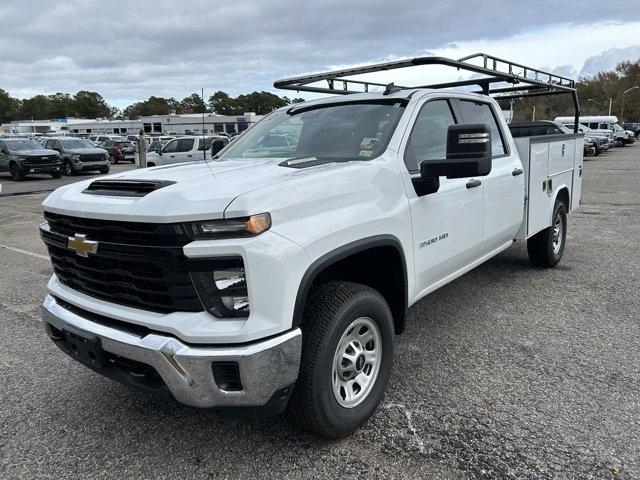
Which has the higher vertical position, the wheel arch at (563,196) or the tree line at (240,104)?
the tree line at (240,104)

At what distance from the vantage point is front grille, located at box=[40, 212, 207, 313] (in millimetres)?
2377

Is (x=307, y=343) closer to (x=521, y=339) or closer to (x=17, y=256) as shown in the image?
(x=521, y=339)

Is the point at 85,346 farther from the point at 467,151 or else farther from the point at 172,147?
the point at 172,147

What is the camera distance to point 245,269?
231cm

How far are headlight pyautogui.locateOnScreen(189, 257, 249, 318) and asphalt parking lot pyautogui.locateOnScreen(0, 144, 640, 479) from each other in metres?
0.93

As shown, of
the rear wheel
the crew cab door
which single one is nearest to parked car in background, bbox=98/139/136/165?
the rear wheel

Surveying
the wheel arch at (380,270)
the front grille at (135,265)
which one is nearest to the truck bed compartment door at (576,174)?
the wheel arch at (380,270)

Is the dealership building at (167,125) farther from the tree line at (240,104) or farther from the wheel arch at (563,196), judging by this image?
the wheel arch at (563,196)

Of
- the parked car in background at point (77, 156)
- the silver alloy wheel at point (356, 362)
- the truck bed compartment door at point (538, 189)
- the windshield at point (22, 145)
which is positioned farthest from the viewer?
the parked car in background at point (77, 156)

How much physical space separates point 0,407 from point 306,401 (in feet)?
7.18

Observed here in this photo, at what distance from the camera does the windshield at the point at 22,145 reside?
71.7 feet

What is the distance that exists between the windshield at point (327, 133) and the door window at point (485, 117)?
0.97m

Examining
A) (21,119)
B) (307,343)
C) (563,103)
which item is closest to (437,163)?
(307,343)

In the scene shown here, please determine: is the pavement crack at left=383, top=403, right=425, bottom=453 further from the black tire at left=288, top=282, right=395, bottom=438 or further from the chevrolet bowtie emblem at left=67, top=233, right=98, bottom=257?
the chevrolet bowtie emblem at left=67, top=233, right=98, bottom=257
